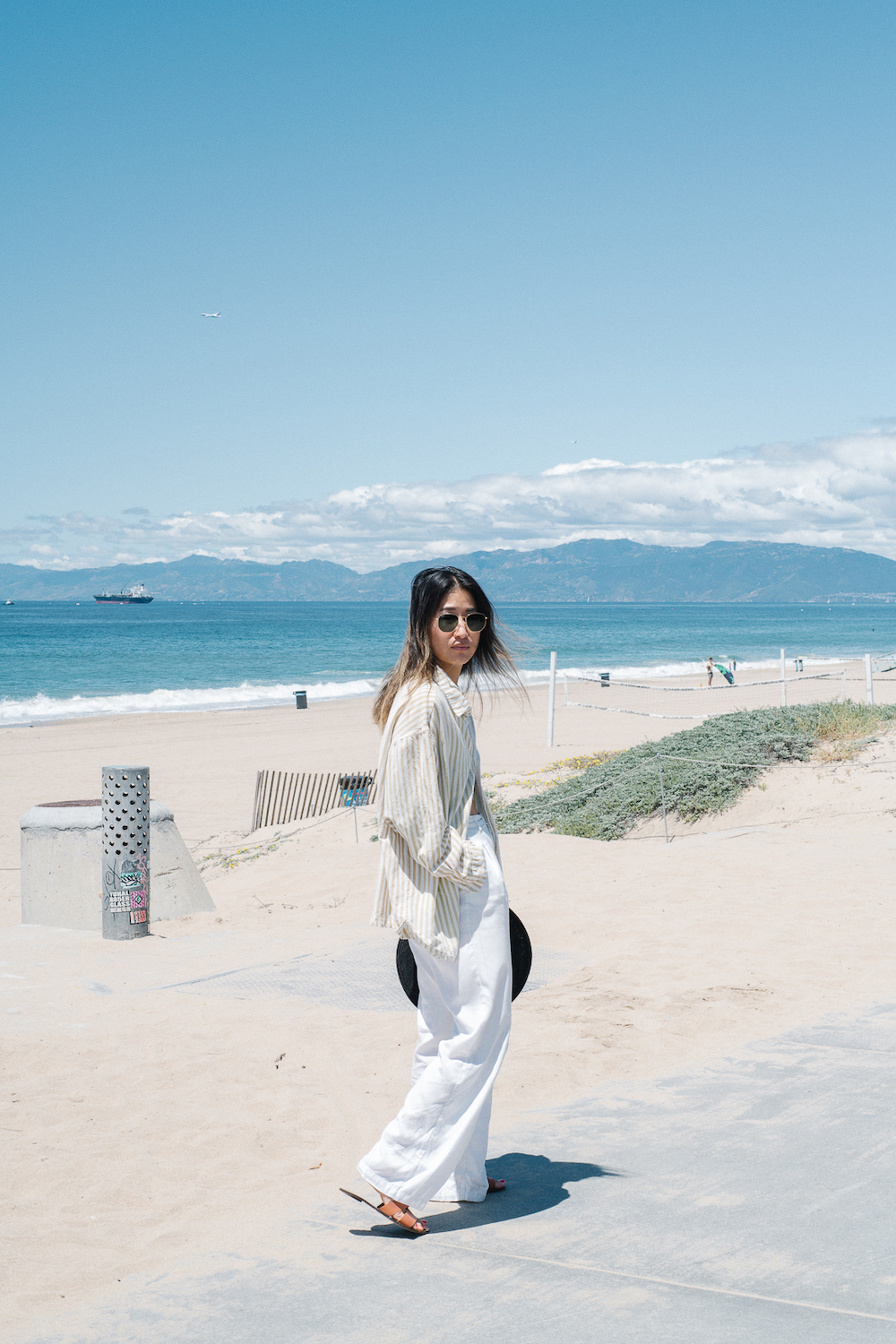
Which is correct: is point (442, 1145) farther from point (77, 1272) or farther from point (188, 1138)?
point (188, 1138)

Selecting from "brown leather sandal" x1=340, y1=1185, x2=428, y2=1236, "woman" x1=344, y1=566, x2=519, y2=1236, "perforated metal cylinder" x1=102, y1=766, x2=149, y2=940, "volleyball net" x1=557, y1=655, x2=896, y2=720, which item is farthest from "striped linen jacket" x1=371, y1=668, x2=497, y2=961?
"volleyball net" x1=557, y1=655, x2=896, y2=720

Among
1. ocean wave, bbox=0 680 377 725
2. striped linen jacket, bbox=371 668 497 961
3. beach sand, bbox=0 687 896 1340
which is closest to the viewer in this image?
striped linen jacket, bbox=371 668 497 961

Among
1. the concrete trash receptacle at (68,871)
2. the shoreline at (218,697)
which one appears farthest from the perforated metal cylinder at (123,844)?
the shoreline at (218,697)

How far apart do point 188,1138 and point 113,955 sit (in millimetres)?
2939

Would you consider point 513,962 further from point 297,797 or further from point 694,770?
point 297,797

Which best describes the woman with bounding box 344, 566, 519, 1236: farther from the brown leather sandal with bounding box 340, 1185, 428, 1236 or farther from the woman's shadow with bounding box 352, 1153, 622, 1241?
the woman's shadow with bounding box 352, 1153, 622, 1241

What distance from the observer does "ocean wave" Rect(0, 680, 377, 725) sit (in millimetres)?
37375

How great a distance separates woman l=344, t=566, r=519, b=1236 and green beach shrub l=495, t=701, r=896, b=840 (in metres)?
7.90

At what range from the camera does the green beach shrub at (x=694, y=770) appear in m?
11.4

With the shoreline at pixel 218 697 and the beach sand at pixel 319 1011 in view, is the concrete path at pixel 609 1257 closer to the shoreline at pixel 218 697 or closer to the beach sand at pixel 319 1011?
the beach sand at pixel 319 1011

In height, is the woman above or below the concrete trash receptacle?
above

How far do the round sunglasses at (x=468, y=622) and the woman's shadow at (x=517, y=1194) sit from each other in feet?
5.30

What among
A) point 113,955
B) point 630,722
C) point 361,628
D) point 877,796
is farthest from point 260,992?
point 361,628

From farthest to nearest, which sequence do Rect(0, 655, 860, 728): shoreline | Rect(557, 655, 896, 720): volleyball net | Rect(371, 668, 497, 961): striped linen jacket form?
Rect(0, 655, 860, 728): shoreline, Rect(557, 655, 896, 720): volleyball net, Rect(371, 668, 497, 961): striped linen jacket
